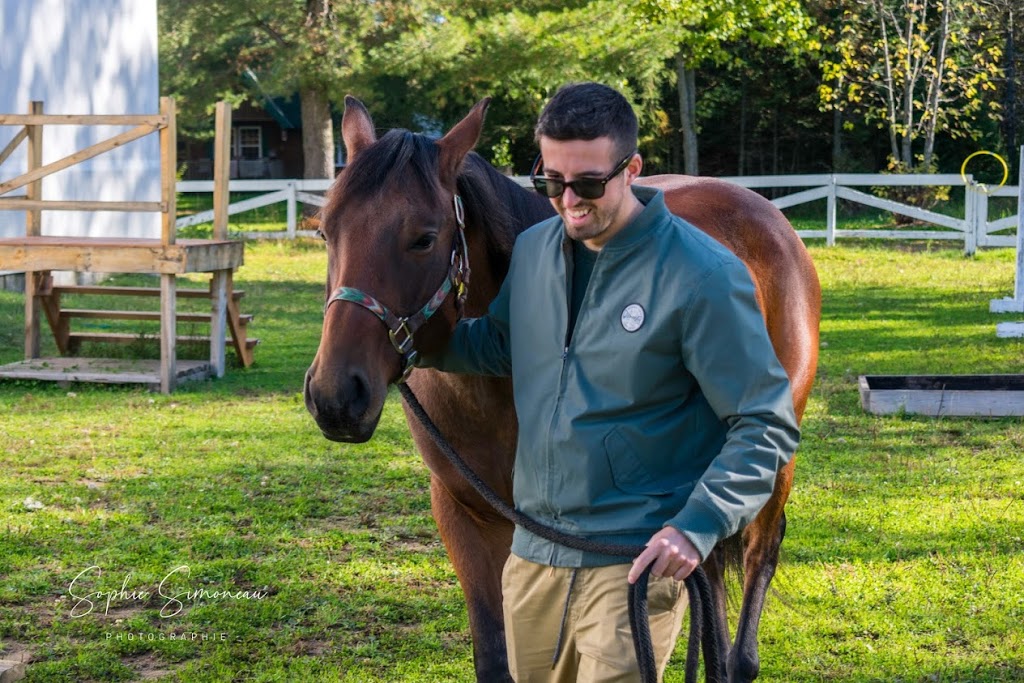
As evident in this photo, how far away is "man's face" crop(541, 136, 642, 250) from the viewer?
7.31 ft

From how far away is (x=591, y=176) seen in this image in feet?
7.33

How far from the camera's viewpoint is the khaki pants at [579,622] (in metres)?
2.29

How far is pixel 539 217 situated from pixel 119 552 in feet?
9.45

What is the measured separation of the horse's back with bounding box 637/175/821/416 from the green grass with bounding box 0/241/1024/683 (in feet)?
3.05

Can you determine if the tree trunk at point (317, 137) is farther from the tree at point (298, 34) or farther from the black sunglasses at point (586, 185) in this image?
the black sunglasses at point (586, 185)

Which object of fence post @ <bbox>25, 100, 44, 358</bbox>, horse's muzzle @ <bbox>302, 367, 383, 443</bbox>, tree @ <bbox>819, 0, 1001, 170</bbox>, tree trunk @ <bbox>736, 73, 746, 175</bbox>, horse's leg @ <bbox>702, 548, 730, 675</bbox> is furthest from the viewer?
Answer: tree trunk @ <bbox>736, 73, 746, 175</bbox>

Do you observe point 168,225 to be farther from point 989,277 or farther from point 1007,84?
point 1007,84

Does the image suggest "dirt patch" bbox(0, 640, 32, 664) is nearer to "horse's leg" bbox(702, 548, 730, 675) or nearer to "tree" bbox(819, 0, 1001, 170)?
"horse's leg" bbox(702, 548, 730, 675)

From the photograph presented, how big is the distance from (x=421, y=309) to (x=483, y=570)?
940 millimetres

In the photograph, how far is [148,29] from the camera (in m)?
16.3

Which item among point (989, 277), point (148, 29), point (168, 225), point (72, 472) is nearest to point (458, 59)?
point (148, 29)

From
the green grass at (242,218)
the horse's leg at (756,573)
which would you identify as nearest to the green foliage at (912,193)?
the green grass at (242,218)

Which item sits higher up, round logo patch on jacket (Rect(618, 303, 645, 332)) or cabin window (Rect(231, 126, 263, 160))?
cabin window (Rect(231, 126, 263, 160))

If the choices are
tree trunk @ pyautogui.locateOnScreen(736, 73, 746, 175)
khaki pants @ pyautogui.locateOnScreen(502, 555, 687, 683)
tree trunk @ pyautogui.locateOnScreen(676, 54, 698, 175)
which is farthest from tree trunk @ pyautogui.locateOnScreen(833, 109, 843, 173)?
khaki pants @ pyautogui.locateOnScreen(502, 555, 687, 683)
